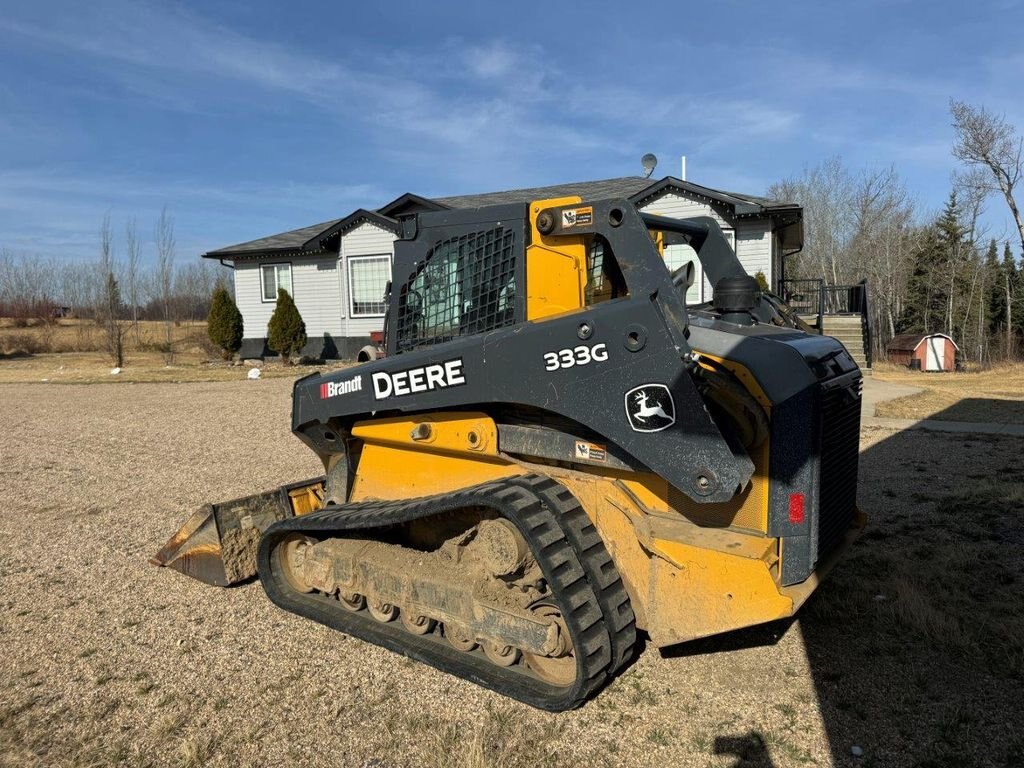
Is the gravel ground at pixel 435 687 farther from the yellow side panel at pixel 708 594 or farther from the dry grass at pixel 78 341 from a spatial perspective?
the dry grass at pixel 78 341

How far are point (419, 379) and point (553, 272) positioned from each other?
0.86 meters

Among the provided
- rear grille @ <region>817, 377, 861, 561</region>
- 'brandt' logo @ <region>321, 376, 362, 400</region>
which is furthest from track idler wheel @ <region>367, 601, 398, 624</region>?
rear grille @ <region>817, 377, 861, 561</region>

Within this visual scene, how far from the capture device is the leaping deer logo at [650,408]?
9.47 ft

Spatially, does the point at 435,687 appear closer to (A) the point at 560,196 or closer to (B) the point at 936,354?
(A) the point at 560,196

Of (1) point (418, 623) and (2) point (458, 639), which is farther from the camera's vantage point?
(1) point (418, 623)

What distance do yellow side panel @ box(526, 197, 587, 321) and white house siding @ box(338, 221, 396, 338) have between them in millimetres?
17523

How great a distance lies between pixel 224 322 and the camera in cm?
2272

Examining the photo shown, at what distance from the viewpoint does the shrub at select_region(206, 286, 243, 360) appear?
74.3 ft

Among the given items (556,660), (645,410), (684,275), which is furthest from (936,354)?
(645,410)

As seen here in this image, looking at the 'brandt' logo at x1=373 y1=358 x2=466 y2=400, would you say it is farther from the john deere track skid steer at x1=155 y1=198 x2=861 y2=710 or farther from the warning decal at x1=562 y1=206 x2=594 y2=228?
the warning decal at x1=562 y1=206 x2=594 y2=228

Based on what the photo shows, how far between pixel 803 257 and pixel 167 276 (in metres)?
36.7

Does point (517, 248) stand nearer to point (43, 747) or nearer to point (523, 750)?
point (523, 750)

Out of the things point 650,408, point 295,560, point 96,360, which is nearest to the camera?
point 650,408

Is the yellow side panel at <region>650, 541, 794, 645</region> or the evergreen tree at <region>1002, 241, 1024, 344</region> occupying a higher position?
the evergreen tree at <region>1002, 241, 1024, 344</region>
